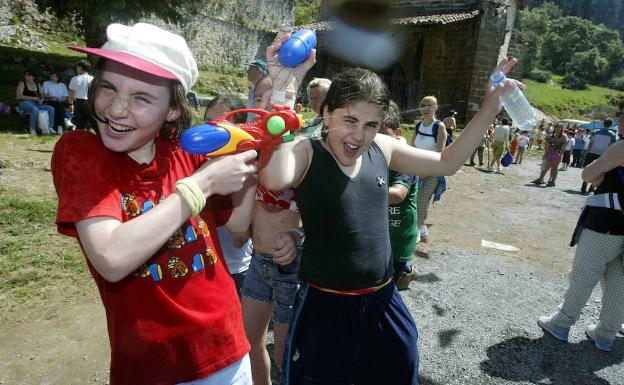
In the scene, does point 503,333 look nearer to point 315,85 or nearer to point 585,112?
point 315,85

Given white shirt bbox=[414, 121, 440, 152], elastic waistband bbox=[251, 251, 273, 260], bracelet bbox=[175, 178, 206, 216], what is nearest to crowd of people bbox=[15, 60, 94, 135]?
white shirt bbox=[414, 121, 440, 152]

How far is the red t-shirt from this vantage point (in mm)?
1181

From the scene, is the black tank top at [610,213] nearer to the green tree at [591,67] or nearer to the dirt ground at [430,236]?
the dirt ground at [430,236]

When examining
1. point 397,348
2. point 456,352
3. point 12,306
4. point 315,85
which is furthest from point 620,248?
point 12,306

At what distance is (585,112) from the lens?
172 ft

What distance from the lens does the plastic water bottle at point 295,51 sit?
5.32ft

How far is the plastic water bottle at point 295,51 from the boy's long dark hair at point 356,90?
0.23 metres

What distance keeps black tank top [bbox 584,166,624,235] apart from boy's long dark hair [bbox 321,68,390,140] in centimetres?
245

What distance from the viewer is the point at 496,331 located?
3.75m

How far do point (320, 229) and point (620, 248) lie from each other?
9.13ft

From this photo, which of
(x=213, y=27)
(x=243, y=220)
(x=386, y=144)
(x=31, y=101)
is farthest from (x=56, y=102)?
(x=213, y=27)

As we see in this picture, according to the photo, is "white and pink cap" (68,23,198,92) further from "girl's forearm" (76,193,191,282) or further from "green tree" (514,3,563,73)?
"green tree" (514,3,563,73)

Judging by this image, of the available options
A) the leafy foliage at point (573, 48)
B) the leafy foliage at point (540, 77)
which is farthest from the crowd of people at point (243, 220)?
the leafy foliage at point (573, 48)

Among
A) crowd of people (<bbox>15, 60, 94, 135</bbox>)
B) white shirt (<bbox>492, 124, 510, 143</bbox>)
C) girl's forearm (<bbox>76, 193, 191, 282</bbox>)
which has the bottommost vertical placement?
white shirt (<bbox>492, 124, 510, 143</bbox>)
